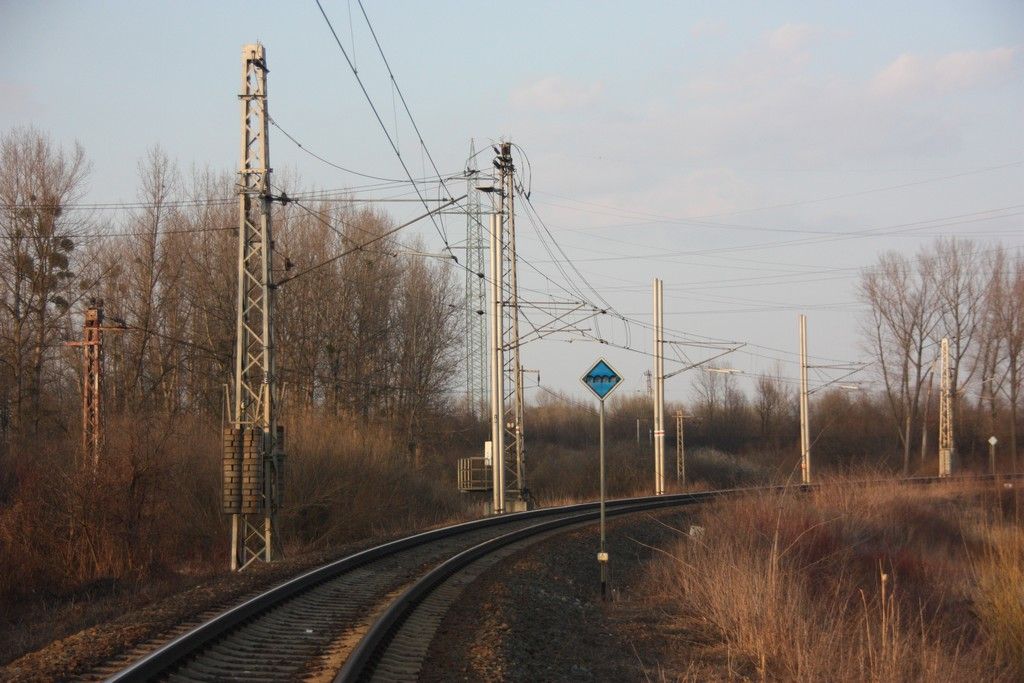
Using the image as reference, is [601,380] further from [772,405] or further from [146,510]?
[772,405]

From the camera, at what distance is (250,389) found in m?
19.7

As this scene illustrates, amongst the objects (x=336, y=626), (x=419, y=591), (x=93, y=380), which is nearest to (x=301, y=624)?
(x=336, y=626)

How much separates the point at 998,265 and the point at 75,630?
71.9 m

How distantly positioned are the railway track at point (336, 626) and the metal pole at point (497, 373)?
13123 millimetres

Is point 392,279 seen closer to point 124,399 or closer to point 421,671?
point 124,399

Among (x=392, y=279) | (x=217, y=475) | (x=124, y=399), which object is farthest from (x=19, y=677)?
(x=392, y=279)

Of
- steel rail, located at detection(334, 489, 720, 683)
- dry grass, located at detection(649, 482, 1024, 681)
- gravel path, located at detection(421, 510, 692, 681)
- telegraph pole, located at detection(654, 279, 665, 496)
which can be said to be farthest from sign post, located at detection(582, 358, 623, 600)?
telegraph pole, located at detection(654, 279, 665, 496)

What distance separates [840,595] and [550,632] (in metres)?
6.55

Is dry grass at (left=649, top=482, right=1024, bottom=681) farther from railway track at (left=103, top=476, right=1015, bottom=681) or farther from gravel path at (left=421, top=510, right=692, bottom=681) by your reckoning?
railway track at (left=103, top=476, right=1015, bottom=681)

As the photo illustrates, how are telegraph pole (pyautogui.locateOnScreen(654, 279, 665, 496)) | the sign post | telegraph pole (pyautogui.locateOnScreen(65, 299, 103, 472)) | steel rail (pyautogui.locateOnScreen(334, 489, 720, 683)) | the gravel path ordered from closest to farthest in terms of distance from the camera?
1. steel rail (pyautogui.locateOnScreen(334, 489, 720, 683))
2. the gravel path
3. the sign post
4. telegraph pole (pyautogui.locateOnScreen(65, 299, 103, 472))
5. telegraph pole (pyautogui.locateOnScreen(654, 279, 665, 496))

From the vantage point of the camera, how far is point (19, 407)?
124ft

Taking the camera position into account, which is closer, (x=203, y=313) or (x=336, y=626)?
(x=336, y=626)

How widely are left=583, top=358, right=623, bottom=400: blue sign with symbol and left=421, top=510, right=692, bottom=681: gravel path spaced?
130 inches

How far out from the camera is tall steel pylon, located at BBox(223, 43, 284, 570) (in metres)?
19.2
